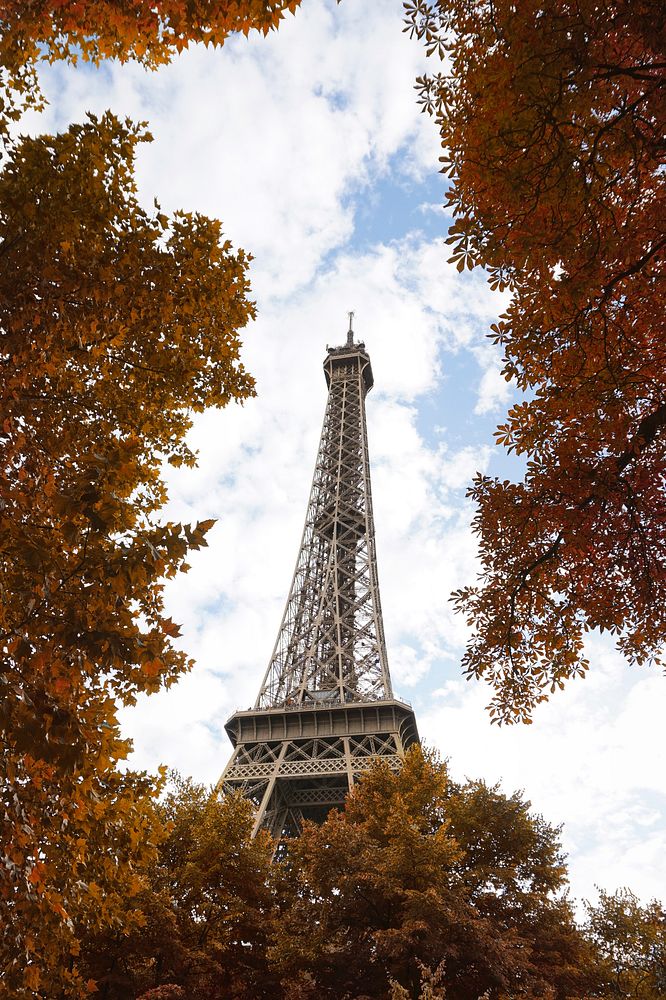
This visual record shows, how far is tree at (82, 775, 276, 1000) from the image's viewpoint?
1278cm

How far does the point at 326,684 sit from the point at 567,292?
114ft

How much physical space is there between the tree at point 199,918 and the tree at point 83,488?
7864 millimetres

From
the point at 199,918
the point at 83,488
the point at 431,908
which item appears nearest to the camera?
the point at 83,488

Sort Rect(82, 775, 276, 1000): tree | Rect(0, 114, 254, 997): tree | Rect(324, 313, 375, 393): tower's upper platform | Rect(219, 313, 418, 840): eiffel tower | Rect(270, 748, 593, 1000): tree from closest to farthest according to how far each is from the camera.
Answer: Rect(0, 114, 254, 997): tree, Rect(270, 748, 593, 1000): tree, Rect(82, 775, 276, 1000): tree, Rect(219, 313, 418, 840): eiffel tower, Rect(324, 313, 375, 393): tower's upper platform

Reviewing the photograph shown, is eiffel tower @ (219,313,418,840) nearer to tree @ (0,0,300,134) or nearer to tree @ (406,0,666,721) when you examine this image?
tree @ (406,0,666,721)

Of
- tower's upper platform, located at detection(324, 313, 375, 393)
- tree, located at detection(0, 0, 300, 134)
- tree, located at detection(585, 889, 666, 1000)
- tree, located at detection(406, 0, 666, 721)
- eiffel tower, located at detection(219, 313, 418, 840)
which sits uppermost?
tower's upper platform, located at detection(324, 313, 375, 393)

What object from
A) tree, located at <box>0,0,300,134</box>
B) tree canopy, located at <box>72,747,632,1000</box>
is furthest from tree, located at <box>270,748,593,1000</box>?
tree, located at <box>0,0,300,134</box>

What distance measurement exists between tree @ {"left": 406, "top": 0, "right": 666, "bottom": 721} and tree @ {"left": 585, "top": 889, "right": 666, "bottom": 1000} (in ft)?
32.3

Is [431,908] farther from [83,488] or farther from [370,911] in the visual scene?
[83,488]

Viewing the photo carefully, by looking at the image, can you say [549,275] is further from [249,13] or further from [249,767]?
[249,767]

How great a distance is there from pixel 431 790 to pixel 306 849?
3152 mm

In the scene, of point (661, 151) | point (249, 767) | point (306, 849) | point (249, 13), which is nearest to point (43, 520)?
point (249, 13)

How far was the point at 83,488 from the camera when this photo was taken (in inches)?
156

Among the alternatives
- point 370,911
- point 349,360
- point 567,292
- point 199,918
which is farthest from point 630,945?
point 349,360
